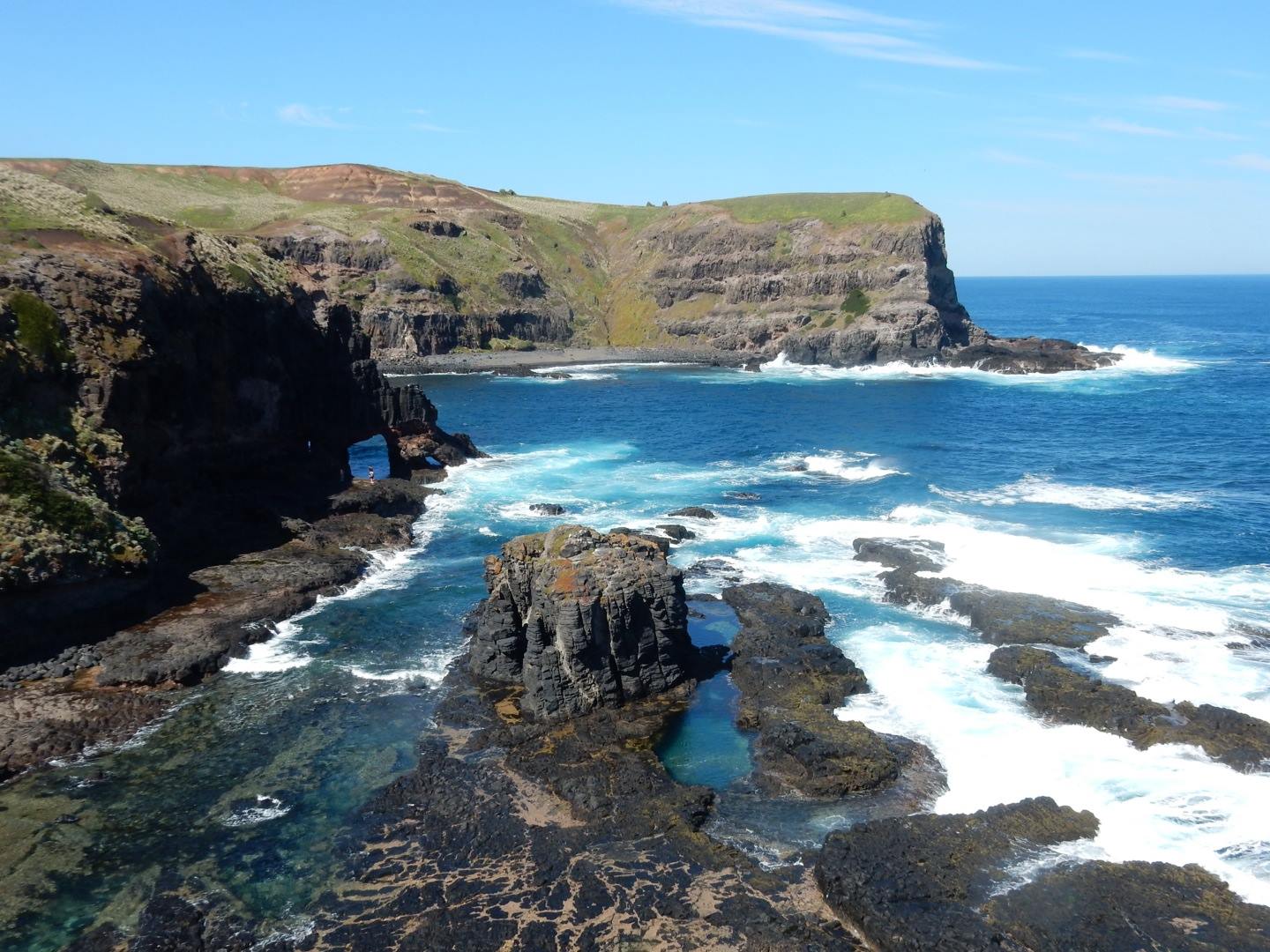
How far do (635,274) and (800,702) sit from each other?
158 m

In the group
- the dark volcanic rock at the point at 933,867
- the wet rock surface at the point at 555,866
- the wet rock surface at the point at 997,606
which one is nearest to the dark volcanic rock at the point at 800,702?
the dark volcanic rock at the point at 933,867

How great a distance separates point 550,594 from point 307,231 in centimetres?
14350

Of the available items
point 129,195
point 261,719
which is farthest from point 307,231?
point 261,719

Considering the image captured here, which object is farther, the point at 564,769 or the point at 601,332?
the point at 601,332

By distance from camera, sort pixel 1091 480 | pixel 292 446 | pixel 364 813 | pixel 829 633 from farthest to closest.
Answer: pixel 1091 480, pixel 292 446, pixel 829 633, pixel 364 813

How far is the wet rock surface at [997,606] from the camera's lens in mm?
40125

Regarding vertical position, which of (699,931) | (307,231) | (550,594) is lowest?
(699,931)

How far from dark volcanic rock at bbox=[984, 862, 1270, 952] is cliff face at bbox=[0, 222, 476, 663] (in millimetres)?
35654

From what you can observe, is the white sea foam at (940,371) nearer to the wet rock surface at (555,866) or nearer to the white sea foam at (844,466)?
the white sea foam at (844,466)

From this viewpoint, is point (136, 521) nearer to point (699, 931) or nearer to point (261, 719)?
point (261, 719)

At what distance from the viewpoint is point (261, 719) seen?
113ft

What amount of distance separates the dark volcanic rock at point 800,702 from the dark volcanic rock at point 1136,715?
5921mm

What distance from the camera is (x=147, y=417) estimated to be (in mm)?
49062

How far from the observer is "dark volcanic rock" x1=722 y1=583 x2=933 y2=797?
30.3 m
